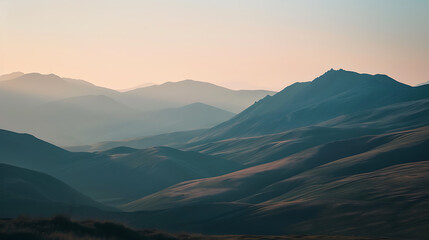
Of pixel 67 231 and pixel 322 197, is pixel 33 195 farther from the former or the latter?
pixel 67 231

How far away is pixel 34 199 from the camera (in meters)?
108

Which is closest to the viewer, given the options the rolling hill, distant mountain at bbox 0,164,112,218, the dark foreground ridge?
the dark foreground ridge

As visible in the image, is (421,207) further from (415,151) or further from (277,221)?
(415,151)

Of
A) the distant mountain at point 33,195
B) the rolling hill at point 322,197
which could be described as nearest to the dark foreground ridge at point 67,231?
the rolling hill at point 322,197

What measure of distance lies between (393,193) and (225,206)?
38.1 meters

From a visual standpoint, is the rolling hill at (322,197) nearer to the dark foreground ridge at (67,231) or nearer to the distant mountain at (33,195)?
the distant mountain at (33,195)

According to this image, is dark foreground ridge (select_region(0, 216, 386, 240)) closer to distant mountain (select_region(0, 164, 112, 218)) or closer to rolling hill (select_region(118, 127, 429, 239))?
rolling hill (select_region(118, 127, 429, 239))

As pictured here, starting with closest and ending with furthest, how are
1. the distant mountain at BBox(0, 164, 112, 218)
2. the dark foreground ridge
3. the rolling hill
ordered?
the dark foreground ridge < the rolling hill < the distant mountain at BBox(0, 164, 112, 218)

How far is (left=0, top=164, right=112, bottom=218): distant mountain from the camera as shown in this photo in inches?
3920

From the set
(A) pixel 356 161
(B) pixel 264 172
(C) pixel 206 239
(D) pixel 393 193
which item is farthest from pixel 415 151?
(C) pixel 206 239

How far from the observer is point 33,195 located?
374ft

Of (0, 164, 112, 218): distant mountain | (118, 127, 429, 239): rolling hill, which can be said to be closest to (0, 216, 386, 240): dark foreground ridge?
(118, 127, 429, 239): rolling hill

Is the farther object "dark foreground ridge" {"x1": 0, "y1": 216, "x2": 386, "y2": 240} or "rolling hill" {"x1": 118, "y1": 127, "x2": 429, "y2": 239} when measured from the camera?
"rolling hill" {"x1": 118, "y1": 127, "x2": 429, "y2": 239}

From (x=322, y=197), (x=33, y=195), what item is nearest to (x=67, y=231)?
(x=322, y=197)
